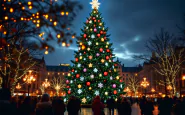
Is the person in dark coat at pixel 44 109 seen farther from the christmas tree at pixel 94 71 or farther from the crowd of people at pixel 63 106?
the christmas tree at pixel 94 71

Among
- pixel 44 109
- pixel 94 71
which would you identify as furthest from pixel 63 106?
pixel 94 71

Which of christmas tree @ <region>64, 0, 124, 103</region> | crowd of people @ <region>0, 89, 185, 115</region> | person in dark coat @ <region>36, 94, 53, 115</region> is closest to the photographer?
crowd of people @ <region>0, 89, 185, 115</region>

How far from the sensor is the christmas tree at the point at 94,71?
28.8 meters

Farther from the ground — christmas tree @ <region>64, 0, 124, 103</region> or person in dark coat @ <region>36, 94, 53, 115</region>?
christmas tree @ <region>64, 0, 124, 103</region>

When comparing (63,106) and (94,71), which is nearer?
(63,106)

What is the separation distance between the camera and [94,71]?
96.2 feet

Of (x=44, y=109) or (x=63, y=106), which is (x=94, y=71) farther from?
(x=44, y=109)

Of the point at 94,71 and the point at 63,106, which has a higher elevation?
the point at 94,71

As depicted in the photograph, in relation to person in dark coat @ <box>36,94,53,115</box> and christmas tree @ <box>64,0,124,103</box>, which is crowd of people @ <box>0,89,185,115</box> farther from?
christmas tree @ <box>64,0,124,103</box>

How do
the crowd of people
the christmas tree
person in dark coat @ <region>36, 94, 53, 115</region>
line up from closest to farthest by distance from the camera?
1. the crowd of people
2. person in dark coat @ <region>36, 94, 53, 115</region>
3. the christmas tree

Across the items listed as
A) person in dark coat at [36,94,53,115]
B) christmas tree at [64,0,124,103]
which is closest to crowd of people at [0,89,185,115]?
person in dark coat at [36,94,53,115]

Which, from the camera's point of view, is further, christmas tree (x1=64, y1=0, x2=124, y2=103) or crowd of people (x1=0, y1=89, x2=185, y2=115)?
christmas tree (x1=64, y1=0, x2=124, y2=103)

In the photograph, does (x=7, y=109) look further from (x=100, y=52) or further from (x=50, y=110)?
(x=100, y=52)

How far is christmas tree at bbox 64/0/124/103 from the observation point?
94.5ft
